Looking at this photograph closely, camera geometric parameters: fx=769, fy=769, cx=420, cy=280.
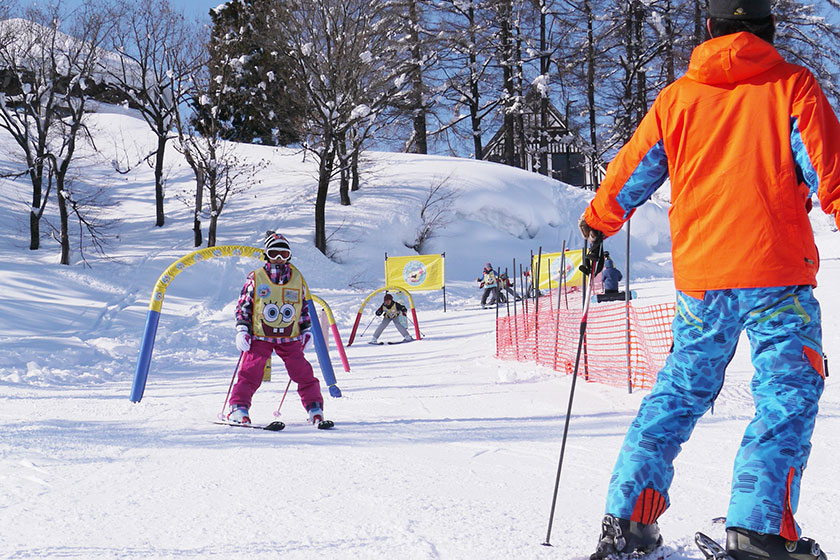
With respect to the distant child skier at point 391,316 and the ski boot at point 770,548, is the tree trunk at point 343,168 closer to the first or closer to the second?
the distant child skier at point 391,316

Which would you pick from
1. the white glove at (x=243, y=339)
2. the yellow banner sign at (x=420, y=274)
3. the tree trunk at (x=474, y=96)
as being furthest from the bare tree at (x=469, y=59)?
the white glove at (x=243, y=339)

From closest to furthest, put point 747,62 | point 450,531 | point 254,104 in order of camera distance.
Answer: point 747,62 → point 450,531 → point 254,104

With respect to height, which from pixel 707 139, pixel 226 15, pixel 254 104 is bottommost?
pixel 707 139

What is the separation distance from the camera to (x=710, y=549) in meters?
2.31

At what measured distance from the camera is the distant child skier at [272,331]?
624cm

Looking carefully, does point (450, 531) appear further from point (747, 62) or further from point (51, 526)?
point (747, 62)

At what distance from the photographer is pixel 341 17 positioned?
1091 inches

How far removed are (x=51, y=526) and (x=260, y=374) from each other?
10.6ft

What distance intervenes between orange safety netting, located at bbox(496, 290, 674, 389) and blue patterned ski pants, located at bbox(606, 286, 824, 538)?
3.06 metres

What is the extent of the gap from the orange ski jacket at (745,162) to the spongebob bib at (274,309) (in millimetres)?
4277

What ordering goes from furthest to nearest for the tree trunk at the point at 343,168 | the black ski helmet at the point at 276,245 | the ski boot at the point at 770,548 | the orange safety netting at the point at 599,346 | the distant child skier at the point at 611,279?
the tree trunk at the point at 343,168, the distant child skier at the point at 611,279, the orange safety netting at the point at 599,346, the black ski helmet at the point at 276,245, the ski boot at the point at 770,548

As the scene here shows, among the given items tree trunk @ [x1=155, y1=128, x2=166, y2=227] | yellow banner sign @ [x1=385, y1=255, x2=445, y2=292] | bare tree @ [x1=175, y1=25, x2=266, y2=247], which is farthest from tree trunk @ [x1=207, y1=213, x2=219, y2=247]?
yellow banner sign @ [x1=385, y1=255, x2=445, y2=292]

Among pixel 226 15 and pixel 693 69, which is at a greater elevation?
pixel 226 15

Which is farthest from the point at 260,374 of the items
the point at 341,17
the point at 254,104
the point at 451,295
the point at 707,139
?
the point at 254,104
